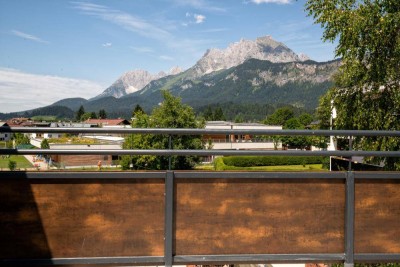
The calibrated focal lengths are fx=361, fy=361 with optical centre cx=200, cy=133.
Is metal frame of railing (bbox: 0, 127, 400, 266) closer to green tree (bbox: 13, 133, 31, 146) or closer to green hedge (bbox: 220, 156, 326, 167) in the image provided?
green tree (bbox: 13, 133, 31, 146)

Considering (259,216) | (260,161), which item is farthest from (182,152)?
(260,161)

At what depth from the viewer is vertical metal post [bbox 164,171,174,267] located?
3.61m

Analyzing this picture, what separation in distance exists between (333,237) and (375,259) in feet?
1.64

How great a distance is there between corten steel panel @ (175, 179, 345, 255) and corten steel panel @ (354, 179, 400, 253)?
0.19m

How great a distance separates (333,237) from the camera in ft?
12.6

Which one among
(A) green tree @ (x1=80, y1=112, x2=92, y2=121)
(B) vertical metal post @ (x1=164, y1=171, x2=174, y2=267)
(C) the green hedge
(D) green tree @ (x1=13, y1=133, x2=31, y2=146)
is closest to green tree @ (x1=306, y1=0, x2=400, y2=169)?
(D) green tree @ (x1=13, y1=133, x2=31, y2=146)

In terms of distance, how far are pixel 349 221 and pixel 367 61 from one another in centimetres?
1228

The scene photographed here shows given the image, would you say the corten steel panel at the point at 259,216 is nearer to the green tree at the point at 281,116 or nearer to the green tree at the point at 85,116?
the green tree at the point at 281,116

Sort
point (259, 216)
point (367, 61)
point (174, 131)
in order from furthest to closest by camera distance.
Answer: point (367, 61) → point (259, 216) → point (174, 131)

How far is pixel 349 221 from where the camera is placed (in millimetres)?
3818

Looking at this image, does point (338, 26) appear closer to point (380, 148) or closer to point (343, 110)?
point (343, 110)

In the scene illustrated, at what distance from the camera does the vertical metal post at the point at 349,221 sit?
3.79 meters

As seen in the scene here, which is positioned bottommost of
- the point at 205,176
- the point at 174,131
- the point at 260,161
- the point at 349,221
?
the point at 260,161

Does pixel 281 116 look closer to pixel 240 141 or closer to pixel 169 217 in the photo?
pixel 240 141
